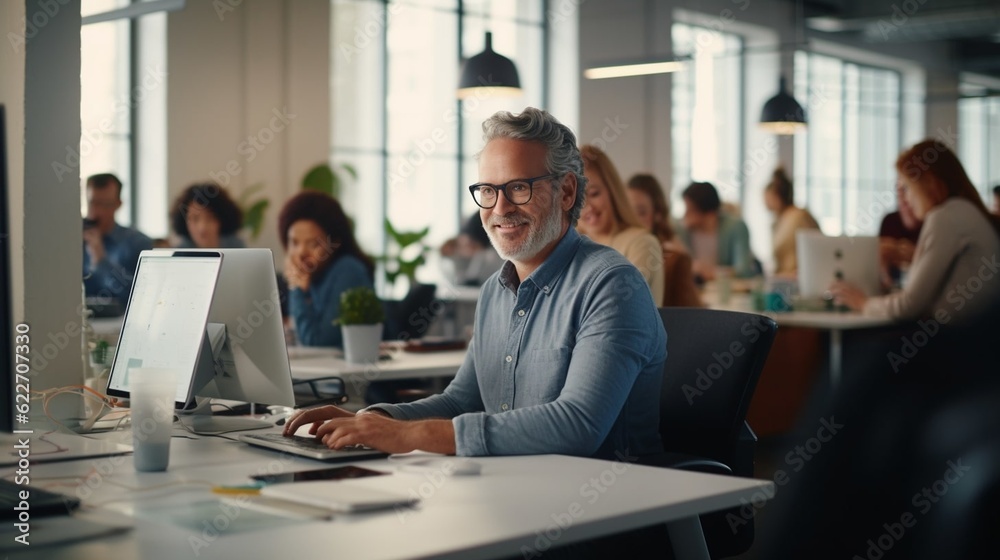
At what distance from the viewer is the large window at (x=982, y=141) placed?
11.5 m

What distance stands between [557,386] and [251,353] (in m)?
0.77

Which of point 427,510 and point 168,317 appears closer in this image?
point 427,510

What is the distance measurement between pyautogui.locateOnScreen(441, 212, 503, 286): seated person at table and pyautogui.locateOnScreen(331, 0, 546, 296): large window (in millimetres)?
620

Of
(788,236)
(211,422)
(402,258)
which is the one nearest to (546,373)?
(211,422)

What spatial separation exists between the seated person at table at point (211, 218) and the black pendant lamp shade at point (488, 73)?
149 centimetres

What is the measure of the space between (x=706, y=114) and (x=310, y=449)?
32.3ft

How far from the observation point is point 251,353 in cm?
254

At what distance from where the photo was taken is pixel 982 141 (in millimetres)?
11508

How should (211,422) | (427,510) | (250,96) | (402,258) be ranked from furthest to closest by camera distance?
(402,258), (250,96), (211,422), (427,510)

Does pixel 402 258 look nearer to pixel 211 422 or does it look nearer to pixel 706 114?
pixel 706 114

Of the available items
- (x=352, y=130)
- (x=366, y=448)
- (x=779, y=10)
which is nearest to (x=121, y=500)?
(x=366, y=448)

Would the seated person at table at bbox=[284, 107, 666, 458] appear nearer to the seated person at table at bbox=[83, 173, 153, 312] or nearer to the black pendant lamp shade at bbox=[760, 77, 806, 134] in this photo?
the seated person at table at bbox=[83, 173, 153, 312]

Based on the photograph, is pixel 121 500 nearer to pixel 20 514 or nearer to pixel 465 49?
pixel 20 514

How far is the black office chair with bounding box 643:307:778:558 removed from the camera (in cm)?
229
